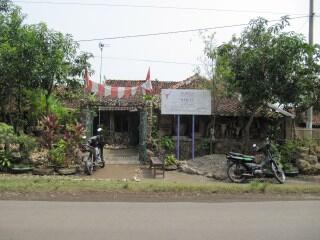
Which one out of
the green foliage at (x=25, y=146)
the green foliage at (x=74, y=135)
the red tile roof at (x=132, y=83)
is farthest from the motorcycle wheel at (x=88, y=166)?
the red tile roof at (x=132, y=83)

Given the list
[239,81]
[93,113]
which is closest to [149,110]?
[93,113]

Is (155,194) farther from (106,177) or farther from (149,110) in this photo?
(149,110)

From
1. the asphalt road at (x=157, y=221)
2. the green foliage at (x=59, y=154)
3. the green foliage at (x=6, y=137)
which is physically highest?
the green foliage at (x=6, y=137)

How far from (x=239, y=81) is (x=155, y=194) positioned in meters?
8.95

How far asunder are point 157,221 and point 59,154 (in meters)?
9.55

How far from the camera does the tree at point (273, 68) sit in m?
19.8

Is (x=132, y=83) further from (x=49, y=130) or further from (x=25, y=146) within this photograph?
(x=25, y=146)

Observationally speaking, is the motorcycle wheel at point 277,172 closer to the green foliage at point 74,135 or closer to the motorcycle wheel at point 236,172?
the motorcycle wheel at point 236,172

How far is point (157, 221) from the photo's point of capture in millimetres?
8836

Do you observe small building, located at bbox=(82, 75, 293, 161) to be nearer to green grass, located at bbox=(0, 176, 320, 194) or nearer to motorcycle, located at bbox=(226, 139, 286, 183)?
motorcycle, located at bbox=(226, 139, 286, 183)

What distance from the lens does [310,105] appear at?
71.4ft

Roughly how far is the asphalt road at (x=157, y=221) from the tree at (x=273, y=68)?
30.2ft

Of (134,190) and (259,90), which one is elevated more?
(259,90)

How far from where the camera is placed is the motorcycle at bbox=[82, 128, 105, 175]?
17422 mm
